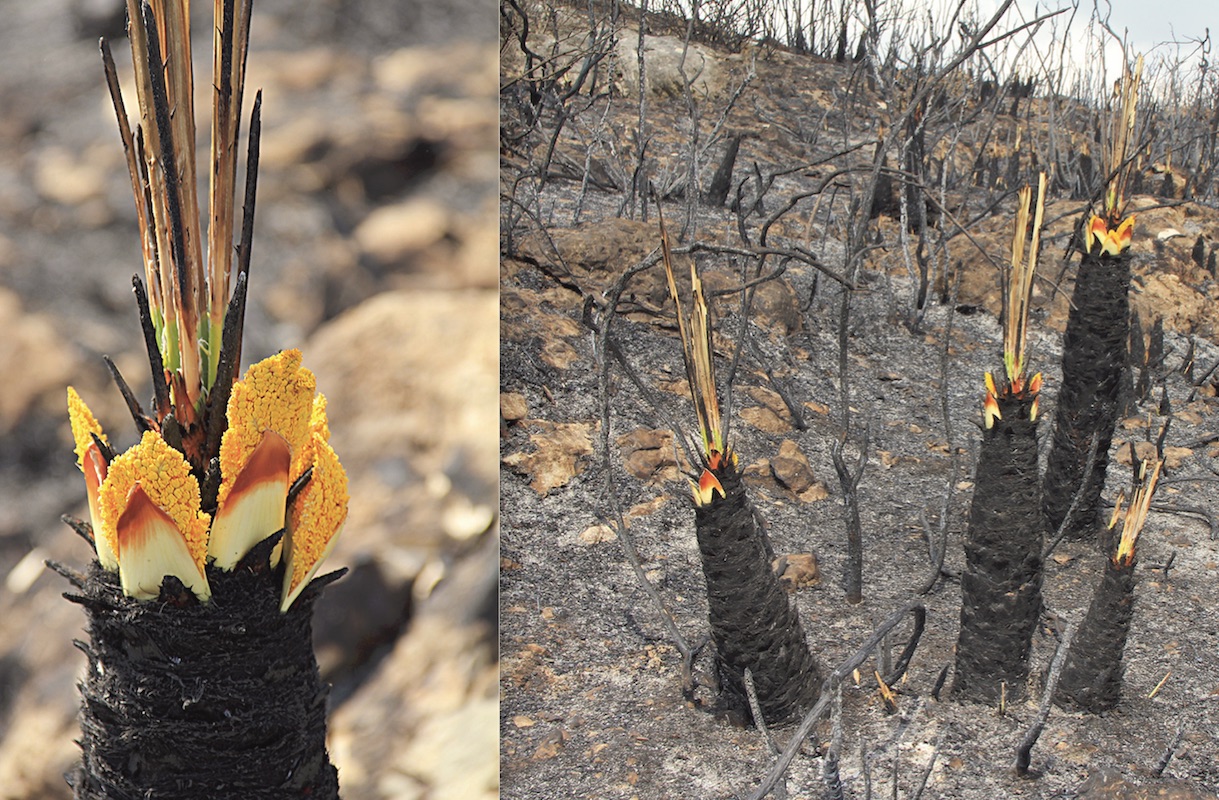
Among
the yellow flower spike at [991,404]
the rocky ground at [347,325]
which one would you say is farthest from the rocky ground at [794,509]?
the rocky ground at [347,325]

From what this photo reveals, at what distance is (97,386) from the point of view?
0.53m

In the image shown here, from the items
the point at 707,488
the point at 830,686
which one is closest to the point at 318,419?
the point at 830,686

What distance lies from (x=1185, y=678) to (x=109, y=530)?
151 centimetres

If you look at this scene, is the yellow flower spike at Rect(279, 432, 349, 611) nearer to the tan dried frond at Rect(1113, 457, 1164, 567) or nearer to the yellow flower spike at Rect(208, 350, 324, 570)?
the yellow flower spike at Rect(208, 350, 324, 570)

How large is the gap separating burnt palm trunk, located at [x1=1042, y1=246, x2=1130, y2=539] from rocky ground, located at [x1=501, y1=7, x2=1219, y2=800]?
0.06 metres

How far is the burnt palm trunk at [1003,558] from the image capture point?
3.92ft

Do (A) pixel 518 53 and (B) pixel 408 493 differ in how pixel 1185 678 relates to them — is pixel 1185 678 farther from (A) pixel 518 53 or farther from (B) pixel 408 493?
(A) pixel 518 53

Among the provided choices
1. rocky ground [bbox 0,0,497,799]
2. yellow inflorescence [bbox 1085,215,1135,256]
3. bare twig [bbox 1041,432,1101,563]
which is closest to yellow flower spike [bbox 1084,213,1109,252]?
yellow inflorescence [bbox 1085,215,1135,256]

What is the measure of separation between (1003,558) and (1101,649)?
0.62ft

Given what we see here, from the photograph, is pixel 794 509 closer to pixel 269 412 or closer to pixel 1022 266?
pixel 1022 266

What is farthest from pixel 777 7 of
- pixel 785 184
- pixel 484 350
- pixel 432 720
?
pixel 432 720

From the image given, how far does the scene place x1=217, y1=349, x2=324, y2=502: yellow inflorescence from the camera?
0.40 metres

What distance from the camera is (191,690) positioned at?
0.41 meters

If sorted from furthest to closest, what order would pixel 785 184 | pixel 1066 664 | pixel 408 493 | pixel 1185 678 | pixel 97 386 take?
1. pixel 785 184
2. pixel 1185 678
3. pixel 1066 664
4. pixel 408 493
5. pixel 97 386
